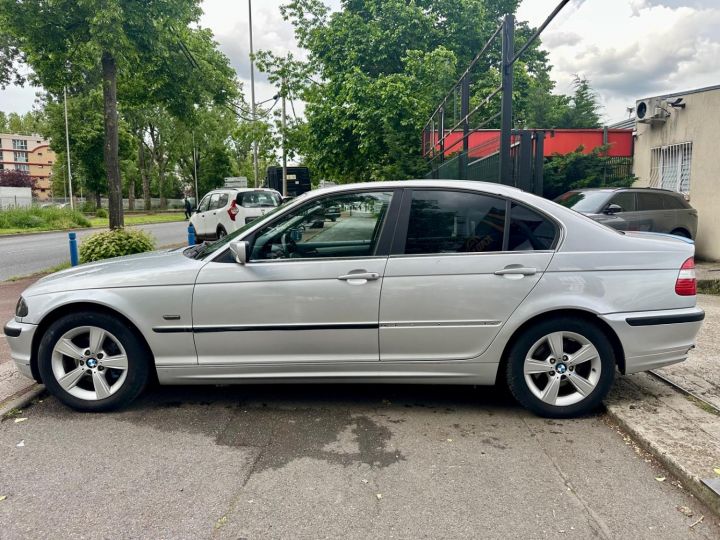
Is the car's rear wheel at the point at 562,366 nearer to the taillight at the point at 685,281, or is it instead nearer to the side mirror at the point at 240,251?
the taillight at the point at 685,281

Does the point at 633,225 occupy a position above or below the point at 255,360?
above

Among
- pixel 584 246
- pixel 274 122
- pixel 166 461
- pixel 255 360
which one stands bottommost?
pixel 166 461

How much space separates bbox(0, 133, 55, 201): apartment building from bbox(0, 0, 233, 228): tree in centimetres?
11241

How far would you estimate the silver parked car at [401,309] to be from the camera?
3.77 m

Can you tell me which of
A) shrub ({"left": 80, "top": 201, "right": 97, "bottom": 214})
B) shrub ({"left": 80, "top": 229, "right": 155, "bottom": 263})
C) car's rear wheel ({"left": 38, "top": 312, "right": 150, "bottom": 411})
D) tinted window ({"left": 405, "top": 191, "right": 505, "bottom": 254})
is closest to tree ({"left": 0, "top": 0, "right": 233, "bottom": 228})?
shrub ({"left": 80, "top": 229, "right": 155, "bottom": 263})

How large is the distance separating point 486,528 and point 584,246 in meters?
2.07

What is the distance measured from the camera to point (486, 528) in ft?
→ 8.55

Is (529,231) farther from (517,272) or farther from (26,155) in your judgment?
(26,155)

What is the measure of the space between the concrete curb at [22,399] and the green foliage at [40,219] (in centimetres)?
2680

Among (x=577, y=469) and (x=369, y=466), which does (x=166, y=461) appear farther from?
(x=577, y=469)

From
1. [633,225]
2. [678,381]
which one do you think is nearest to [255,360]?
[678,381]

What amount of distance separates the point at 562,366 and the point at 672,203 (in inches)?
318

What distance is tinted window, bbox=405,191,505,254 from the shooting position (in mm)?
3885

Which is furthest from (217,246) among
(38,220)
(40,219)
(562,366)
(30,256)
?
(40,219)
